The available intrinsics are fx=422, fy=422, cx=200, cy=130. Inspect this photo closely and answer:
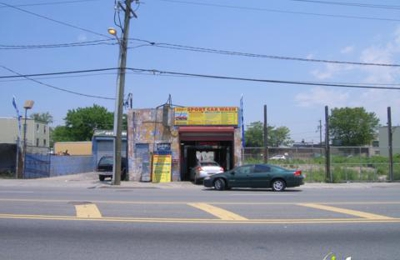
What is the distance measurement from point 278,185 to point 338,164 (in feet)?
27.2

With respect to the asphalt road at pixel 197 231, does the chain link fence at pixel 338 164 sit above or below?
above

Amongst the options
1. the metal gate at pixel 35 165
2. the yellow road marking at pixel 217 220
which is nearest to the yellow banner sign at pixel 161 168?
the metal gate at pixel 35 165

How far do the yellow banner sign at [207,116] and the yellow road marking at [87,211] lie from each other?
14.6 metres

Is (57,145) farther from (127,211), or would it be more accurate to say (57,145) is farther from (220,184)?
(127,211)

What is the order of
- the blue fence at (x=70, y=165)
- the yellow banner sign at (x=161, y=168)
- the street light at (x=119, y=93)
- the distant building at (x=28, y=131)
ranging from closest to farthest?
the street light at (x=119, y=93) → the yellow banner sign at (x=161, y=168) → the blue fence at (x=70, y=165) → the distant building at (x=28, y=131)

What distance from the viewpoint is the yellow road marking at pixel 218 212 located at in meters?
10.1

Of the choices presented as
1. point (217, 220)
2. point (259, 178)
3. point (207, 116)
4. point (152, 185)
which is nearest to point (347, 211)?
point (217, 220)

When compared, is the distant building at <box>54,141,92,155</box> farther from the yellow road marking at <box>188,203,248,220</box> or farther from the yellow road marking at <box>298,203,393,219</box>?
the yellow road marking at <box>298,203,393,219</box>

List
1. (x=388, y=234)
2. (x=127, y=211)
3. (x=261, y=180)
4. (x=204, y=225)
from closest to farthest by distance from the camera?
(x=388, y=234), (x=204, y=225), (x=127, y=211), (x=261, y=180)

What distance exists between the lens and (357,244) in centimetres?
747

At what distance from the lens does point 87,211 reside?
1096 cm

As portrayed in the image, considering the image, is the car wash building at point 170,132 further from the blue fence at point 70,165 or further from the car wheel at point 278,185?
the blue fence at point 70,165

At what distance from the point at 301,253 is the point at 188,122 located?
19771mm

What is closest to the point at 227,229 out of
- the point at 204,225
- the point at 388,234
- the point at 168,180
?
the point at 204,225
